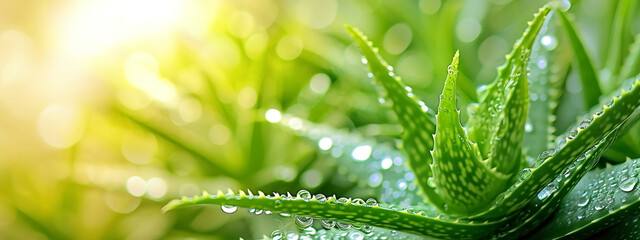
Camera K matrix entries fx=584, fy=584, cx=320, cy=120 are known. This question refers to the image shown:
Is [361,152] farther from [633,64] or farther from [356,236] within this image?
[633,64]

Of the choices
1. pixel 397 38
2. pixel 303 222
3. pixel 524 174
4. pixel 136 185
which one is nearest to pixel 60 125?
pixel 136 185

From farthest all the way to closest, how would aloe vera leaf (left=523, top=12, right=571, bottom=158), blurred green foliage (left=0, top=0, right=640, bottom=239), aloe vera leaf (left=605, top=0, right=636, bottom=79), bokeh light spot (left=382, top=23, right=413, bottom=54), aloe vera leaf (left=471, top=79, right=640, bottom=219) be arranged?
bokeh light spot (left=382, top=23, right=413, bottom=54) → blurred green foliage (left=0, top=0, right=640, bottom=239) → aloe vera leaf (left=605, top=0, right=636, bottom=79) → aloe vera leaf (left=523, top=12, right=571, bottom=158) → aloe vera leaf (left=471, top=79, right=640, bottom=219)

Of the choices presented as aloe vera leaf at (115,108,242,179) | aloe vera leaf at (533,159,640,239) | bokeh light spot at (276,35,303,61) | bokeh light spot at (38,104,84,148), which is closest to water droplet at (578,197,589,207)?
aloe vera leaf at (533,159,640,239)

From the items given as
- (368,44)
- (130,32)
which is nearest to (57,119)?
(130,32)

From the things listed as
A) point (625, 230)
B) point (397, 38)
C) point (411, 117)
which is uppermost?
point (397, 38)

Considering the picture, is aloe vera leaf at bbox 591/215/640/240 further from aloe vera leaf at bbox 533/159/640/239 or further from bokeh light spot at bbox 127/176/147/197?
bokeh light spot at bbox 127/176/147/197
